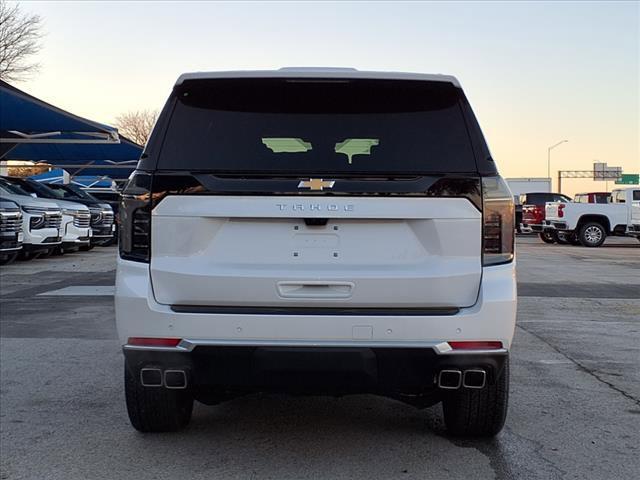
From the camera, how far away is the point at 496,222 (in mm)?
3531

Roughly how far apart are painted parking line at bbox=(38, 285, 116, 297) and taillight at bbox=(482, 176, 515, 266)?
8.42 m

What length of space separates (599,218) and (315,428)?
2285 cm

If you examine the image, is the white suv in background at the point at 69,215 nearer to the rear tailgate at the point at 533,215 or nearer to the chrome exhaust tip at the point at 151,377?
the chrome exhaust tip at the point at 151,377

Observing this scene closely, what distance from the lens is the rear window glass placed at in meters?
3.56

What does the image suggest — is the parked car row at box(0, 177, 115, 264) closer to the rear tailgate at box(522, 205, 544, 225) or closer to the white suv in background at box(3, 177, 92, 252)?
the white suv in background at box(3, 177, 92, 252)

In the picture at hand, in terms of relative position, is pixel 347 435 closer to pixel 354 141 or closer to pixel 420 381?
pixel 420 381

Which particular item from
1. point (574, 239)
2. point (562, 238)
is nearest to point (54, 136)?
point (574, 239)

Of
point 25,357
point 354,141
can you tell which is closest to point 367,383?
point 354,141

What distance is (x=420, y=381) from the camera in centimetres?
348

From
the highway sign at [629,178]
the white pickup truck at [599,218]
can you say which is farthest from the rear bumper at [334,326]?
the highway sign at [629,178]

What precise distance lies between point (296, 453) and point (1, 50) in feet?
157

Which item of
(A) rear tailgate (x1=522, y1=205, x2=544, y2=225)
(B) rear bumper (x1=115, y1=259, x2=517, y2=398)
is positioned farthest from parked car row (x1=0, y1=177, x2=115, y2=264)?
(A) rear tailgate (x1=522, y1=205, x2=544, y2=225)

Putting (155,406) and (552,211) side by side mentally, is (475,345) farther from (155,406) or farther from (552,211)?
(552,211)

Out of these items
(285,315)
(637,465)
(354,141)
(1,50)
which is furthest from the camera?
(1,50)
